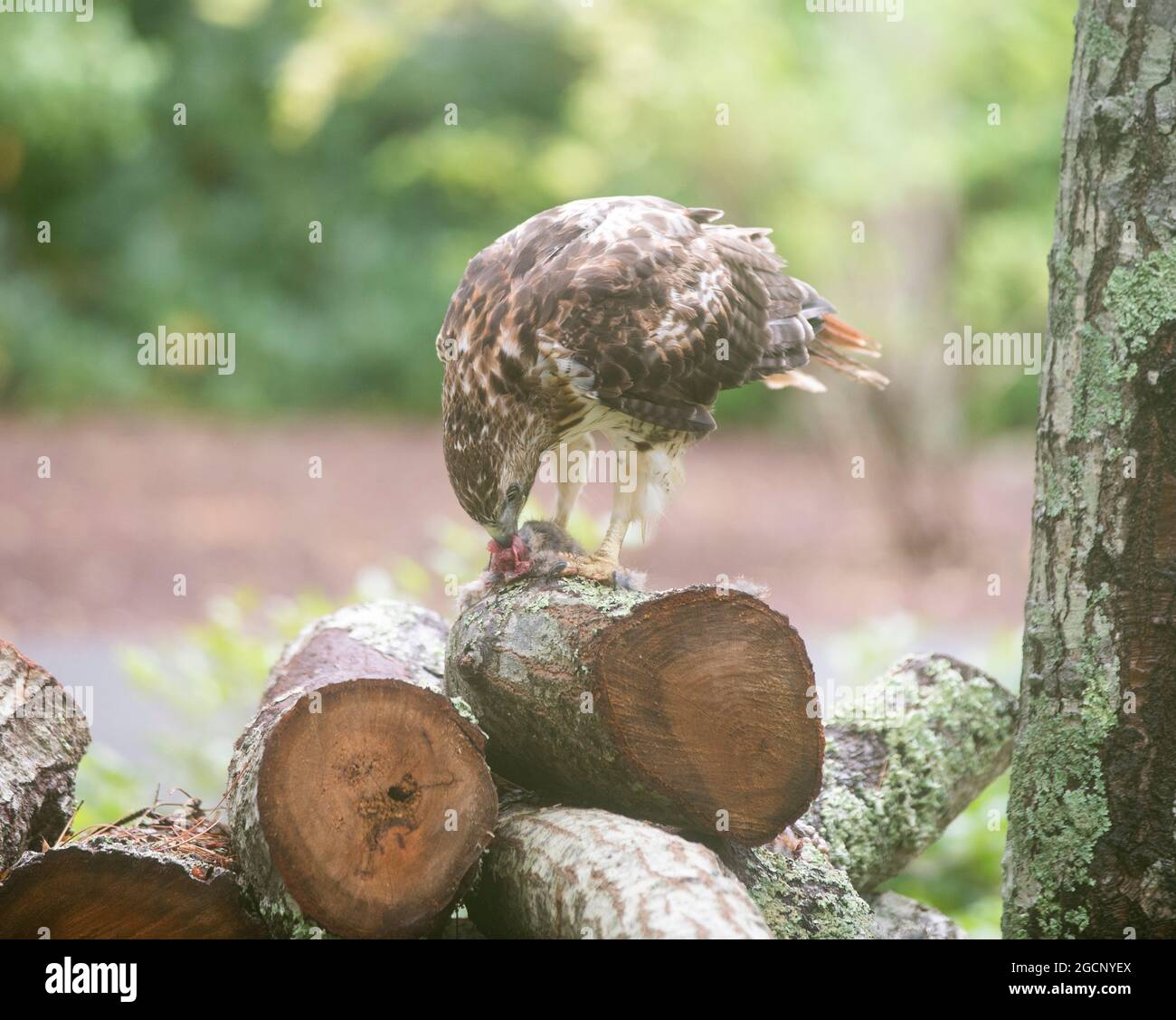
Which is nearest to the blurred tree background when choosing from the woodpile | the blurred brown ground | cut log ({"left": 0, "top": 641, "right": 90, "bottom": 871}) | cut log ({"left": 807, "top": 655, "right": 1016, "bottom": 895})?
the blurred brown ground

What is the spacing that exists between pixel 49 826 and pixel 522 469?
5.42 ft

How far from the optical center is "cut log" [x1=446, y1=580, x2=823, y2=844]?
2.98m

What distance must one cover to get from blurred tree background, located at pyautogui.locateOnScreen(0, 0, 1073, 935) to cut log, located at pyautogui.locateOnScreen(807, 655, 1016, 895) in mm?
972

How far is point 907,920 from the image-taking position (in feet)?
12.5

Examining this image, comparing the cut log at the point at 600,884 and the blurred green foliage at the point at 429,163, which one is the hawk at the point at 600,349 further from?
the blurred green foliage at the point at 429,163

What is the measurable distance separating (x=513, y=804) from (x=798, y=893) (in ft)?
2.54

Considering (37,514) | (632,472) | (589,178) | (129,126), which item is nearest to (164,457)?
(37,514)

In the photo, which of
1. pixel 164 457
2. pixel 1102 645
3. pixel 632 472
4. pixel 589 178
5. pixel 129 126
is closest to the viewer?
pixel 1102 645

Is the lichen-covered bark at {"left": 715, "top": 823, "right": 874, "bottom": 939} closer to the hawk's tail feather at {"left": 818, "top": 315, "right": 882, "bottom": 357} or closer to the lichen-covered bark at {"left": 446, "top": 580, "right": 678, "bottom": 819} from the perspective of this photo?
the lichen-covered bark at {"left": 446, "top": 580, "right": 678, "bottom": 819}

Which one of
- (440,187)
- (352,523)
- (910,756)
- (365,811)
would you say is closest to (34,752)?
(365,811)

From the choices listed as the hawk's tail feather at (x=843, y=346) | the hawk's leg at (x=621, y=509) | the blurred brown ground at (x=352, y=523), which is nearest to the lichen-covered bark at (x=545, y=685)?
the hawk's leg at (x=621, y=509)

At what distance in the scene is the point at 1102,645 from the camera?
3020 millimetres
